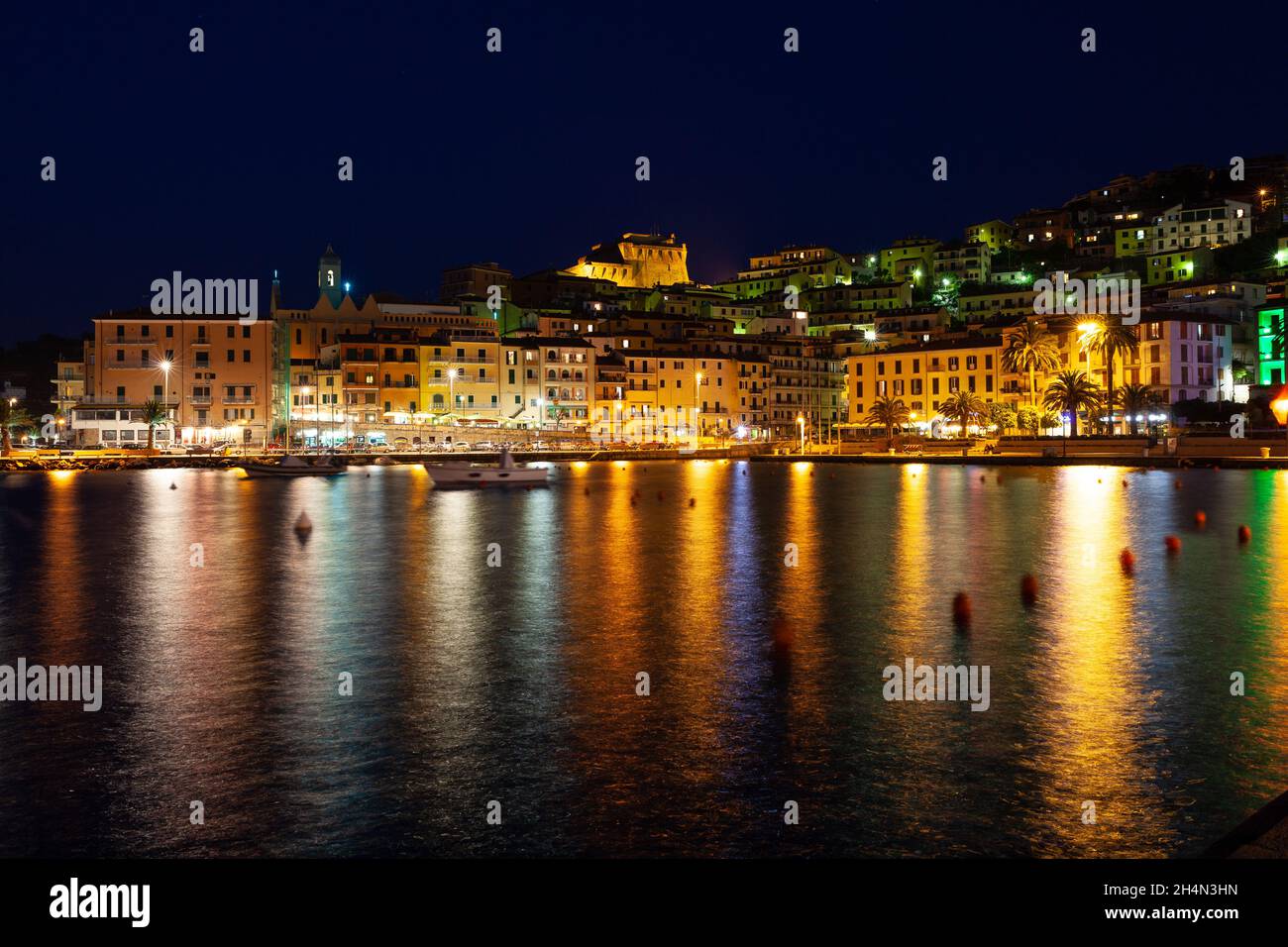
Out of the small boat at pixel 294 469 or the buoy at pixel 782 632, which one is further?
the small boat at pixel 294 469

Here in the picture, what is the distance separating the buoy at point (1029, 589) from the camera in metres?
20.3

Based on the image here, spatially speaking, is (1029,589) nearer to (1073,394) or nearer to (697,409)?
(1073,394)

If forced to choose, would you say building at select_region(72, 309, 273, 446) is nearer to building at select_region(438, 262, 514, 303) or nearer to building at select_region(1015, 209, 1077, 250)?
building at select_region(438, 262, 514, 303)

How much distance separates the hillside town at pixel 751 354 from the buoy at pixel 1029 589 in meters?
69.7

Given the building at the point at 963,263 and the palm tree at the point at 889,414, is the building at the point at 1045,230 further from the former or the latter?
the palm tree at the point at 889,414

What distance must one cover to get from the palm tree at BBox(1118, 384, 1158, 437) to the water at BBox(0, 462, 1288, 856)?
6246cm

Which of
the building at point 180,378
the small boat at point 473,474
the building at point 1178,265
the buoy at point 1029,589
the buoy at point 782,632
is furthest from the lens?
the building at point 1178,265

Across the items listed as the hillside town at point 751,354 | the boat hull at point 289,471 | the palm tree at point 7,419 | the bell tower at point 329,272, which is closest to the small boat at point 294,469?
the boat hull at point 289,471

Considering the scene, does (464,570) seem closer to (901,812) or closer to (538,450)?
(901,812)

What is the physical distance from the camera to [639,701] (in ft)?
41.9

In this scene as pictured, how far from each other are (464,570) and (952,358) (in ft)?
322

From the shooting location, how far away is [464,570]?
25.6 metres

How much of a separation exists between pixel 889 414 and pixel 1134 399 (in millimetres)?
28339

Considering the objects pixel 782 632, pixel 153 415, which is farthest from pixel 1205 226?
pixel 782 632
